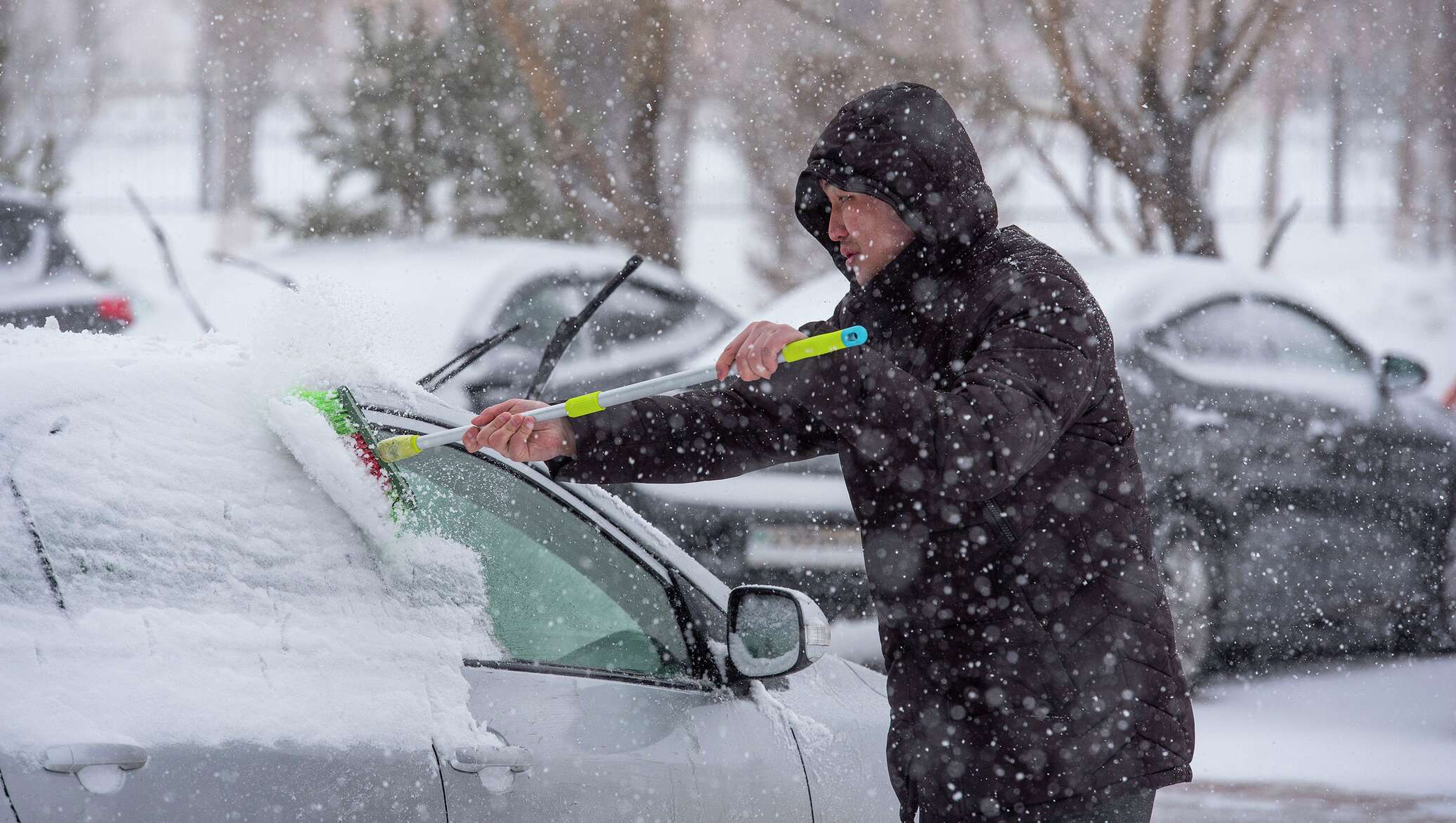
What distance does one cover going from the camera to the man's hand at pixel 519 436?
7.62ft

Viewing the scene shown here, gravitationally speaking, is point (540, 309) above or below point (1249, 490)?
above

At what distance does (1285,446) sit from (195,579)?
5075mm

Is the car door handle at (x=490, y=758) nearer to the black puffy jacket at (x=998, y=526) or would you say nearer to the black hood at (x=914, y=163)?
the black puffy jacket at (x=998, y=526)

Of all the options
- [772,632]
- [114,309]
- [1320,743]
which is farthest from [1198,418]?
[114,309]

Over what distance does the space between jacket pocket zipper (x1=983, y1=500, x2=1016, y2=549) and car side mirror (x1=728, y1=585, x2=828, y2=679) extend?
472mm

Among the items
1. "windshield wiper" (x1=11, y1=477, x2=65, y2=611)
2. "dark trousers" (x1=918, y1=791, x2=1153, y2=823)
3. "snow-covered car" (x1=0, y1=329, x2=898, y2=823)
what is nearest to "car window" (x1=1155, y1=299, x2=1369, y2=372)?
"snow-covered car" (x1=0, y1=329, x2=898, y2=823)

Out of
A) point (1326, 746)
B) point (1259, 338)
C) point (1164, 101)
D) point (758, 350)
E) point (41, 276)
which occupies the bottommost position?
point (1326, 746)

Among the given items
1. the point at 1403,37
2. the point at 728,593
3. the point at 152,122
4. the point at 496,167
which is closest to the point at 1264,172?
the point at 1403,37

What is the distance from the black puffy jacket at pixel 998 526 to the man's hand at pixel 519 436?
34cm

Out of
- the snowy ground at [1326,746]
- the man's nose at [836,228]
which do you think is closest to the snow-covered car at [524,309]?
the snowy ground at [1326,746]

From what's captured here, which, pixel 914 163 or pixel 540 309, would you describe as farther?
pixel 540 309

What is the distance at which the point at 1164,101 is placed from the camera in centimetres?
1098

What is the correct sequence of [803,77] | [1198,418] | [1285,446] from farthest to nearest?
[803,77] → [1285,446] → [1198,418]

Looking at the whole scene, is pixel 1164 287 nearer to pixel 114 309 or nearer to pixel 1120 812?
pixel 1120 812
